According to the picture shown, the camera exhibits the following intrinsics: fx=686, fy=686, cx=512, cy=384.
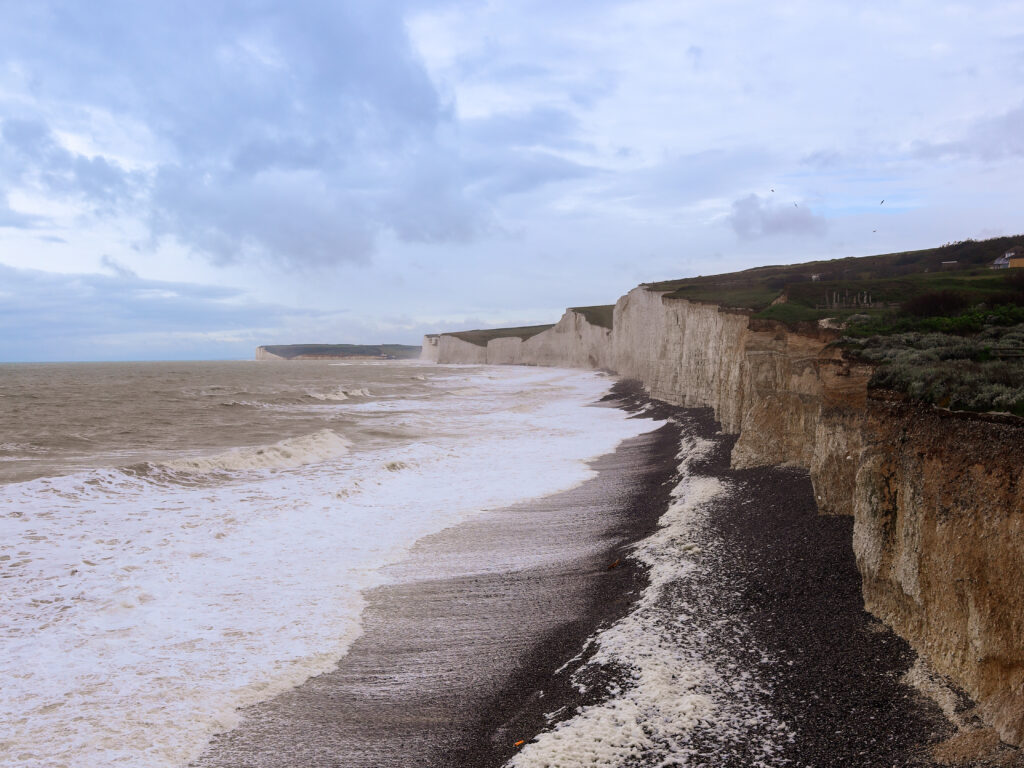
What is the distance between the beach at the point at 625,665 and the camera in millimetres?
4949

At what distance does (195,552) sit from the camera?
10.6 metres

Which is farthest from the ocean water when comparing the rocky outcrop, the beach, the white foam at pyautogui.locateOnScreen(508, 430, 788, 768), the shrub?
the rocky outcrop

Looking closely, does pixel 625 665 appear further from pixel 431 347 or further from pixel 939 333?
pixel 431 347

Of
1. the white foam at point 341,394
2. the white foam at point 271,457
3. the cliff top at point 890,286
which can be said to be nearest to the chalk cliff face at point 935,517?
the cliff top at point 890,286

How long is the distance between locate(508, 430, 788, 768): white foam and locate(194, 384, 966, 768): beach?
0.02 m

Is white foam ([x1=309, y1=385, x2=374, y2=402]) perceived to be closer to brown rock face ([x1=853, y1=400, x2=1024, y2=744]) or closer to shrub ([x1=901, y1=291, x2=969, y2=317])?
shrub ([x1=901, y1=291, x2=969, y2=317])

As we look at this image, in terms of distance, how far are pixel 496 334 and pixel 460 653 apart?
11758 cm

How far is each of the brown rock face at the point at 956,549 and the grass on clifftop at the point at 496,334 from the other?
10320cm

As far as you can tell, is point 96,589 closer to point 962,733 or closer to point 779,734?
point 779,734

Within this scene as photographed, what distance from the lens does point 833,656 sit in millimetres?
5820

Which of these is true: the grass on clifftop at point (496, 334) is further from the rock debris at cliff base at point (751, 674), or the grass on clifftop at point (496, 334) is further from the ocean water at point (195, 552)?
the rock debris at cliff base at point (751, 674)

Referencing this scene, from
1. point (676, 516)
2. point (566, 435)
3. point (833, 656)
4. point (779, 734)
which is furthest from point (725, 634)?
point (566, 435)

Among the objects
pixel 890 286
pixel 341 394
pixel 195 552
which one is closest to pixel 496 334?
pixel 341 394

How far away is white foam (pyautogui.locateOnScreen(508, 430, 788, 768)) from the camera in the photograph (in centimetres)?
490
